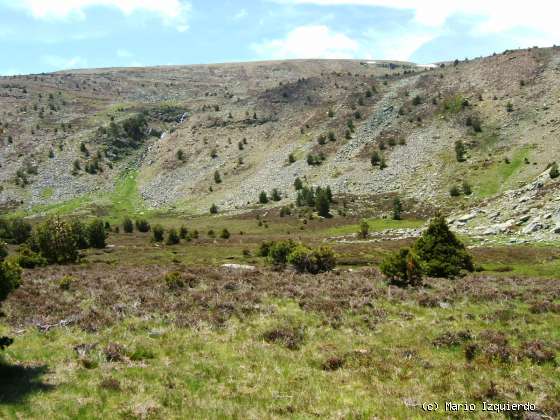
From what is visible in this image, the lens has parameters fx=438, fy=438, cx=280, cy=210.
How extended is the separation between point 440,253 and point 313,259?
10201 millimetres

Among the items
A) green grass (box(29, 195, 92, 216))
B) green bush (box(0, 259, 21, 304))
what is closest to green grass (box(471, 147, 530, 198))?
green bush (box(0, 259, 21, 304))

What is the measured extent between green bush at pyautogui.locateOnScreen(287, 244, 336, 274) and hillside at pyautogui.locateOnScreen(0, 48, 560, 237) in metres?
27.9

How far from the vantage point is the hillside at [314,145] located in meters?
88.5

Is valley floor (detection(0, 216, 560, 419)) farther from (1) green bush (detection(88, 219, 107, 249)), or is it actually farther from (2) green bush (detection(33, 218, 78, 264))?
(1) green bush (detection(88, 219, 107, 249))

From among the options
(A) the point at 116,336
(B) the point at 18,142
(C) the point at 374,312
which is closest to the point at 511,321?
(C) the point at 374,312

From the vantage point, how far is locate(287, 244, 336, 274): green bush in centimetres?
3725

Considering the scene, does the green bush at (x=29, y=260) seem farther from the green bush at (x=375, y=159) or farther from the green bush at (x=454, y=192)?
the green bush at (x=375, y=159)

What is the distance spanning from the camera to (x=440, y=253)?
3409cm

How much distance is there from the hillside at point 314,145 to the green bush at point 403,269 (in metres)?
32.0

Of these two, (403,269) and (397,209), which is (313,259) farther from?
(397,209)

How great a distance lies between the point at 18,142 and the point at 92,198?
1514 inches

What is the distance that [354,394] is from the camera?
12.1 meters

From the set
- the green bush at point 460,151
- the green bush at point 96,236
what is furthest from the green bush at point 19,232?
the green bush at point 460,151

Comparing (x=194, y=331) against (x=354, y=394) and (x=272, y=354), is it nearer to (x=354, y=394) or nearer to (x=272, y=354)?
(x=272, y=354)
